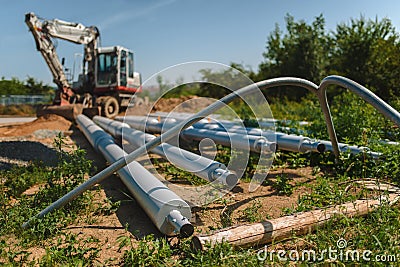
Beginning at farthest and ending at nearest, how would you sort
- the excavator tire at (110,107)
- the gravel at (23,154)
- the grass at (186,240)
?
the excavator tire at (110,107)
the gravel at (23,154)
the grass at (186,240)

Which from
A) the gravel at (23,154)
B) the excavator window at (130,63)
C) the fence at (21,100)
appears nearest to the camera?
the gravel at (23,154)

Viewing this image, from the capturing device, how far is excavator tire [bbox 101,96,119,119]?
1522cm

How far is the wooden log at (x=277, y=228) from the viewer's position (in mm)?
2661

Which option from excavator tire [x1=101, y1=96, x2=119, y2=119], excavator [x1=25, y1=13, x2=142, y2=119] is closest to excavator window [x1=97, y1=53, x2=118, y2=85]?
excavator [x1=25, y1=13, x2=142, y2=119]

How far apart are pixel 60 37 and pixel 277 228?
598 inches

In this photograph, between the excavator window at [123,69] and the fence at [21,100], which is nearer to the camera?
the excavator window at [123,69]

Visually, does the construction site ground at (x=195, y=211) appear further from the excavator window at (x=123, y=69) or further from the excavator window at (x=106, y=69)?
the excavator window at (x=123, y=69)

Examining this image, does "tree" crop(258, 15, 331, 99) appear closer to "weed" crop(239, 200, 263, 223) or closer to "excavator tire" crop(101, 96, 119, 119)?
"excavator tire" crop(101, 96, 119, 119)

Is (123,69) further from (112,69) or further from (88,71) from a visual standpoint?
(88,71)

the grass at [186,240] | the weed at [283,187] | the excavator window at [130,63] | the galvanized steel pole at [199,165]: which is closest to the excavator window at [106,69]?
the excavator window at [130,63]

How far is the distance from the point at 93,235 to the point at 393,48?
53.4 ft

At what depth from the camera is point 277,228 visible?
9.37ft

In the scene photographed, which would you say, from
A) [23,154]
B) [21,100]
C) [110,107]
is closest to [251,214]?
[23,154]

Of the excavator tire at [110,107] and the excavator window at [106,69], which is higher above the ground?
the excavator window at [106,69]
